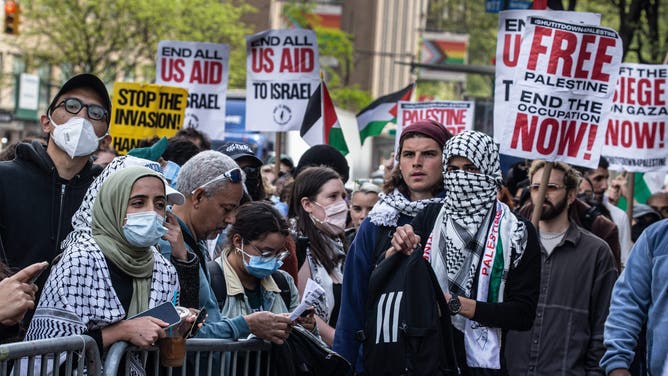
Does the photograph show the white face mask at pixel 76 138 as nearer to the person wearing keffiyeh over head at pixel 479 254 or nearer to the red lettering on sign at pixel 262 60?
the person wearing keffiyeh over head at pixel 479 254

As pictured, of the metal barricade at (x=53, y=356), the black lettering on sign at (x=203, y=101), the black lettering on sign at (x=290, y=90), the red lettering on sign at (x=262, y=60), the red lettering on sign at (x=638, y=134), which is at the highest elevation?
the red lettering on sign at (x=262, y=60)

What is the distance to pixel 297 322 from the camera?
6473 millimetres

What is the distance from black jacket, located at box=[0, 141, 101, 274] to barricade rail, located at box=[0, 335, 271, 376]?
858 mm

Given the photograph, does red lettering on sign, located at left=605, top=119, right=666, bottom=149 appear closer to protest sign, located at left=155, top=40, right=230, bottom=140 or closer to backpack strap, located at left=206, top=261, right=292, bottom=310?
protest sign, located at left=155, top=40, right=230, bottom=140

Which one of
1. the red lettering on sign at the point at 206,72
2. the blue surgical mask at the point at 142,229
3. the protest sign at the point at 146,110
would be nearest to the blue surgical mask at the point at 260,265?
the blue surgical mask at the point at 142,229

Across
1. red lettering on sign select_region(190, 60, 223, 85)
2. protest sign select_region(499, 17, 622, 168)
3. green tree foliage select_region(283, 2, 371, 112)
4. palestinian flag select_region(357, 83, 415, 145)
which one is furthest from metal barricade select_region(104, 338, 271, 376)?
green tree foliage select_region(283, 2, 371, 112)

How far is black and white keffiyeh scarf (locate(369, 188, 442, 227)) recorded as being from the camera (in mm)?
6211

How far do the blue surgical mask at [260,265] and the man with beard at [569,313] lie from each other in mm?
2221

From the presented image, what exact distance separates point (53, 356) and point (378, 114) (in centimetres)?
1251

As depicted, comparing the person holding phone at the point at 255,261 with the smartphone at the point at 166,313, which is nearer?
the smartphone at the point at 166,313

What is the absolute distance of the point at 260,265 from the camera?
255 inches

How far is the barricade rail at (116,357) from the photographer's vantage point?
15.1 ft

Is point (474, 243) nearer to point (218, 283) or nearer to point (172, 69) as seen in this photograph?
point (218, 283)

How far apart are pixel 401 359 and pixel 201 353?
987mm
